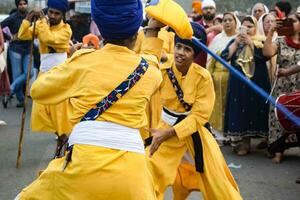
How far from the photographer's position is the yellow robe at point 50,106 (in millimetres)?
6523

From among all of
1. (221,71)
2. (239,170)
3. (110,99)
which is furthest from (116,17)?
(221,71)

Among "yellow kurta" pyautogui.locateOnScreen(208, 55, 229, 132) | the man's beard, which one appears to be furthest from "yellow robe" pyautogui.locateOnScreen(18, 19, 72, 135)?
the man's beard

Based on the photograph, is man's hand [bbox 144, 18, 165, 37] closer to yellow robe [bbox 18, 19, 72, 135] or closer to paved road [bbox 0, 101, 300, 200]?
paved road [bbox 0, 101, 300, 200]

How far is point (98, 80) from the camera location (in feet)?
9.77

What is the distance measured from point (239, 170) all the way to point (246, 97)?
3.74 ft

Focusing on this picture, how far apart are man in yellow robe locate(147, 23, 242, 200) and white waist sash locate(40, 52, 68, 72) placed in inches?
92.8

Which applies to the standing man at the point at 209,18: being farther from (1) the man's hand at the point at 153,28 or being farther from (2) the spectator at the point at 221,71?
(1) the man's hand at the point at 153,28

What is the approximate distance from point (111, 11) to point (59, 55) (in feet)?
12.9

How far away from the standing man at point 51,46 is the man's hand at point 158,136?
216 cm

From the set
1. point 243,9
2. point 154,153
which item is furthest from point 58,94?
point 243,9

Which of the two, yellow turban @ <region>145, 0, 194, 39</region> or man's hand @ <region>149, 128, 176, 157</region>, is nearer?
yellow turban @ <region>145, 0, 194, 39</region>

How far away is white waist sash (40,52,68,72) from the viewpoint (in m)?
6.75

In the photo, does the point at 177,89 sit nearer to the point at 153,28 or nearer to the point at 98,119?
the point at 153,28

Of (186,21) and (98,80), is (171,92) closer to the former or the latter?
(186,21)
